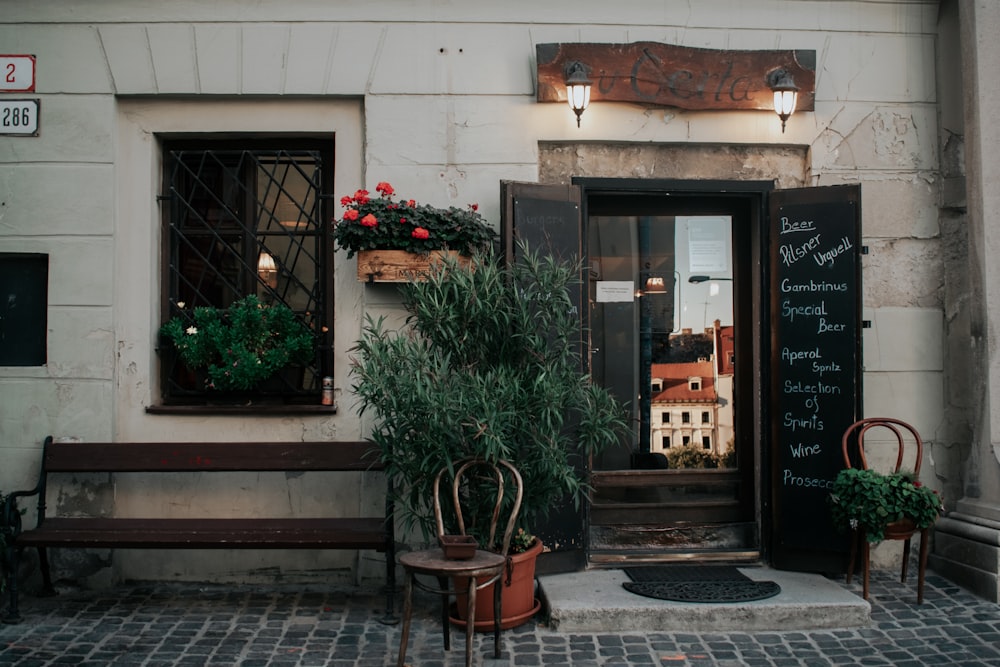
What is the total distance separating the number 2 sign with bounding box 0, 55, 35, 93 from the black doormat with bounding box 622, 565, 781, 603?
5089mm

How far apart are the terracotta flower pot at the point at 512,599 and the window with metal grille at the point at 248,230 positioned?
1.93 meters

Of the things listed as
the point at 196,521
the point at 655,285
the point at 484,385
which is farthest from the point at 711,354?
the point at 196,521

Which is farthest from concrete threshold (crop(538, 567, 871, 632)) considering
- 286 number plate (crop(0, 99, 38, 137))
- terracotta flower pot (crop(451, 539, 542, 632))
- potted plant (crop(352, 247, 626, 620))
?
286 number plate (crop(0, 99, 38, 137))

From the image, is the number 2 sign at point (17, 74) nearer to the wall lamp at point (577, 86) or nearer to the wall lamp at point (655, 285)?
the wall lamp at point (577, 86)

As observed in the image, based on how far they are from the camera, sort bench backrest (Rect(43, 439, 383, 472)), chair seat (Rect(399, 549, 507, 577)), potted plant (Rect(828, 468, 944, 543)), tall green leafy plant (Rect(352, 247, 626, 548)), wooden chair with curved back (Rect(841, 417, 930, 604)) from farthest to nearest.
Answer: bench backrest (Rect(43, 439, 383, 472)) → wooden chair with curved back (Rect(841, 417, 930, 604)) → potted plant (Rect(828, 468, 944, 543)) → tall green leafy plant (Rect(352, 247, 626, 548)) → chair seat (Rect(399, 549, 507, 577))

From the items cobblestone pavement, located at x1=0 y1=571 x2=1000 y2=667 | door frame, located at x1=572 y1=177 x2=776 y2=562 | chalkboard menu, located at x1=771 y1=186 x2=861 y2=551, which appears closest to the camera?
cobblestone pavement, located at x1=0 y1=571 x2=1000 y2=667

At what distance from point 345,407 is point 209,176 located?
Result: 190cm

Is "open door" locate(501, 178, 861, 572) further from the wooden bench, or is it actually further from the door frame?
the wooden bench

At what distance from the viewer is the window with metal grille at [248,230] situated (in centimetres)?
587

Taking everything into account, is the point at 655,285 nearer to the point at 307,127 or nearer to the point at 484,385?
the point at 484,385

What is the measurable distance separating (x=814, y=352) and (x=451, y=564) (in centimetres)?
288

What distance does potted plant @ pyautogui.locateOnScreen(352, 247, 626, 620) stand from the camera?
4.51m

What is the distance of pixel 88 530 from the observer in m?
5.09

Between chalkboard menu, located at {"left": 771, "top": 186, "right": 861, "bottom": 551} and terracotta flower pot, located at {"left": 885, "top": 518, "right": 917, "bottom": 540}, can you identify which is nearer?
terracotta flower pot, located at {"left": 885, "top": 518, "right": 917, "bottom": 540}
